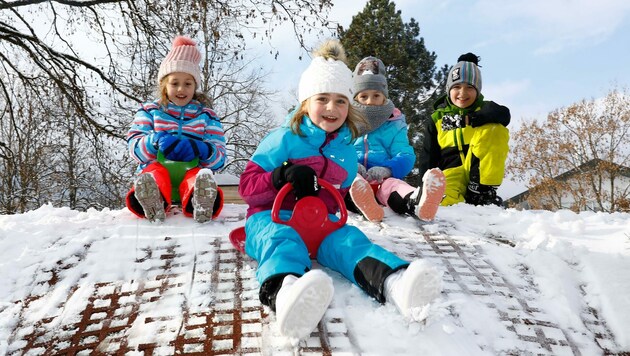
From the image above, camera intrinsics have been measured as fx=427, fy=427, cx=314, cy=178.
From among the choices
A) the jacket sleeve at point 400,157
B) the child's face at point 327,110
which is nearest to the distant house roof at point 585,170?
the jacket sleeve at point 400,157

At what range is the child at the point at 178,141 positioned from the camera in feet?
9.64

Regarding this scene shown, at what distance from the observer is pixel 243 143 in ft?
54.3

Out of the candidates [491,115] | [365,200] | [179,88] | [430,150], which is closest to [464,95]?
[491,115]

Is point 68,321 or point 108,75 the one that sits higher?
point 108,75

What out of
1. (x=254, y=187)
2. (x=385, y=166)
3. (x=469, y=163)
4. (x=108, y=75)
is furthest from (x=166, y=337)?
(x=108, y=75)

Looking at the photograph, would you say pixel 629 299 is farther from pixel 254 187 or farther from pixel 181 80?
pixel 181 80

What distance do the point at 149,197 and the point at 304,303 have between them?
1765 millimetres

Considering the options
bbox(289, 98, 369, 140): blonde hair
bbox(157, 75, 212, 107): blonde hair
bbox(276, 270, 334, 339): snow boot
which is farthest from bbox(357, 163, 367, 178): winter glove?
bbox(276, 270, 334, 339): snow boot

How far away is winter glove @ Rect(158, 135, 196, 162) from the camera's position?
3.22 metres

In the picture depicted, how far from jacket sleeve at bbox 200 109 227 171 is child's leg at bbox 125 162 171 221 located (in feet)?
1.31

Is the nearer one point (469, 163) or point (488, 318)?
point (488, 318)

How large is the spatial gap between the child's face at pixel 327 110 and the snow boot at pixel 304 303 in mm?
1185

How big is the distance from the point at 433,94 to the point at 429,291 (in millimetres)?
17304

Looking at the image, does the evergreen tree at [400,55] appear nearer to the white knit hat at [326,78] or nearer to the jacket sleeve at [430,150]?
the jacket sleeve at [430,150]
